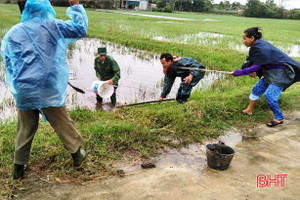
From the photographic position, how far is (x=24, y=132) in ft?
8.72

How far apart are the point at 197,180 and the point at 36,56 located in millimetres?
2099

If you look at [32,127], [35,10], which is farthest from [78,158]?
[35,10]

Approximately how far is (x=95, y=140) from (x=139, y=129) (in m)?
0.67

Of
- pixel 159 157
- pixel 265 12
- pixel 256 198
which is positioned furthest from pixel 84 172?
pixel 265 12

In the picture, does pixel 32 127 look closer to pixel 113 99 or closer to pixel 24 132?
pixel 24 132

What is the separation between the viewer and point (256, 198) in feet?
8.70

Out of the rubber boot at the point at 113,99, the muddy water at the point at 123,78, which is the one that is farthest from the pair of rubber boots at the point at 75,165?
the rubber boot at the point at 113,99

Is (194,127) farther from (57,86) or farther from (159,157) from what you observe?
(57,86)

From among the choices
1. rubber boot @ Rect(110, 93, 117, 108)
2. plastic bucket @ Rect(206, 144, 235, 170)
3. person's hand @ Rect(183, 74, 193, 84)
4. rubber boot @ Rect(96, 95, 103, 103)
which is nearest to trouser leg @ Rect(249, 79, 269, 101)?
person's hand @ Rect(183, 74, 193, 84)

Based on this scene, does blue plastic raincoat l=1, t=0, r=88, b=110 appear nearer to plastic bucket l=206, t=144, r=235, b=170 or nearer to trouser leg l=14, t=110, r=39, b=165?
trouser leg l=14, t=110, r=39, b=165

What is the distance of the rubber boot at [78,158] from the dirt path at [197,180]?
0.27 m

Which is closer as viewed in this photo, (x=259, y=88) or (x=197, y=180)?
(x=197, y=180)

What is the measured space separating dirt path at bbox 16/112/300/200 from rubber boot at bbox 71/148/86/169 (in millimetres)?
270

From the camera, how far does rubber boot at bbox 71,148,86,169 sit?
291 centimetres
